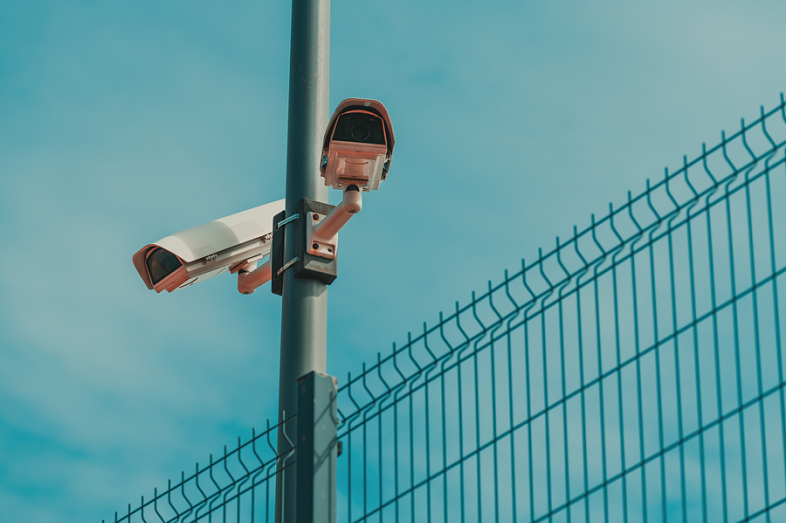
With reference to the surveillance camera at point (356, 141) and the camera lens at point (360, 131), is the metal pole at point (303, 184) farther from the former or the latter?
the camera lens at point (360, 131)

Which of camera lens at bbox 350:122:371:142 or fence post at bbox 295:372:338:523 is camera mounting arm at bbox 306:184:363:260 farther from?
fence post at bbox 295:372:338:523

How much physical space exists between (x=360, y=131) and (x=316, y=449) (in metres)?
1.91

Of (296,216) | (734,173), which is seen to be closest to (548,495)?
(734,173)

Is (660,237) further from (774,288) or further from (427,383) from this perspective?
(427,383)

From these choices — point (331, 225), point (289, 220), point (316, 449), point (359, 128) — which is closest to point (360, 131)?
point (359, 128)

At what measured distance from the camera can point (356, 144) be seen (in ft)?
19.1

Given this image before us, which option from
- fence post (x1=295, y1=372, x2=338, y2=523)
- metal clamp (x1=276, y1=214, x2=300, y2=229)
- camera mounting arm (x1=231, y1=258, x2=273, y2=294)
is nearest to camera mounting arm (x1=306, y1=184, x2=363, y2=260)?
metal clamp (x1=276, y1=214, x2=300, y2=229)

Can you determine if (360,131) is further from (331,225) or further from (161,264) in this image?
(161,264)

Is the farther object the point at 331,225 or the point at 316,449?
the point at 331,225

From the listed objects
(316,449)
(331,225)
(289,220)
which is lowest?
(316,449)

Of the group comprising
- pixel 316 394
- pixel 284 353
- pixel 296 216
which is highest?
pixel 296 216

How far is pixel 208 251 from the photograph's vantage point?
654cm

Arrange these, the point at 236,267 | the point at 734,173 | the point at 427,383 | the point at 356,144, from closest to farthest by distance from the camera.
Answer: the point at 734,173
the point at 427,383
the point at 356,144
the point at 236,267

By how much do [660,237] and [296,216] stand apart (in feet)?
8.64
